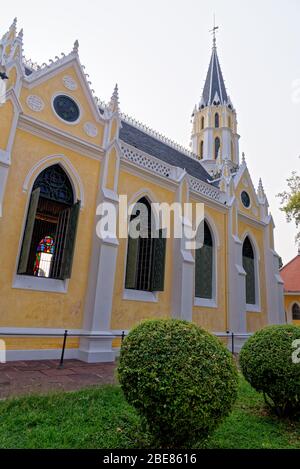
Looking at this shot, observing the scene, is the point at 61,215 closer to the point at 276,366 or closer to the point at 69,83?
the point at 69,83

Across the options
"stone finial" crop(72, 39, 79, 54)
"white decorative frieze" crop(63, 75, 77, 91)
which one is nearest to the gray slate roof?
"white decorative frieze" crop(63, 75, 77, 91)

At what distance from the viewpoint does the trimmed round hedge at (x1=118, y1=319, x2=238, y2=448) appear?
2.92m

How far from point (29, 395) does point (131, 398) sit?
2446 mm

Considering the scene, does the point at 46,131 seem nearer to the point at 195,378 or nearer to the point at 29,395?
the point at 29,395

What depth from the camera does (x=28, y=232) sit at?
326 inches

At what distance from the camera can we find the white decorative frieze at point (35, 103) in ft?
29.7

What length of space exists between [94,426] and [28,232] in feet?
19.2

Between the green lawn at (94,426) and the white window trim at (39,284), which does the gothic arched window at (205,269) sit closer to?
the white window trim at (39,284)

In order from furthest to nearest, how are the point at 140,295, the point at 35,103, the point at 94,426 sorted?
the point at 140,295 → the point at 35,103 → the point at 94,426

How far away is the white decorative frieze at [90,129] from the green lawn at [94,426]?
830 cm

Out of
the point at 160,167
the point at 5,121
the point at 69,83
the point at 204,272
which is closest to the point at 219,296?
the point at 204,272

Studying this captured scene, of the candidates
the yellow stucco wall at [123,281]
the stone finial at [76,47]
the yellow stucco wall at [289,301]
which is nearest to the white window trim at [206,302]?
the yellow stucco wall at [123,281]

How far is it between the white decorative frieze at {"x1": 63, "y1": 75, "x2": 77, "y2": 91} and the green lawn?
9.65 meters
